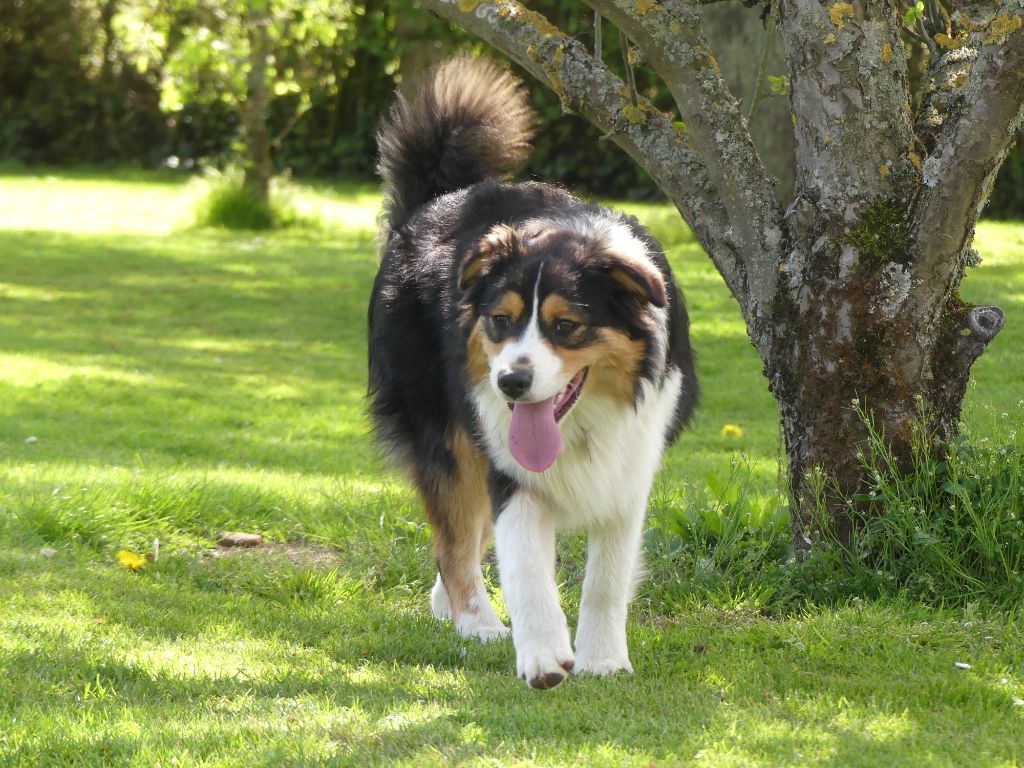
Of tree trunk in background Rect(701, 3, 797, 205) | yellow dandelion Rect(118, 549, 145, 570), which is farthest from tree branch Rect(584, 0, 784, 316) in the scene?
tree trunk in background Rect(701, 3, 797, 205)

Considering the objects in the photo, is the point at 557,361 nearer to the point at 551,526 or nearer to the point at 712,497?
the point at 551,526

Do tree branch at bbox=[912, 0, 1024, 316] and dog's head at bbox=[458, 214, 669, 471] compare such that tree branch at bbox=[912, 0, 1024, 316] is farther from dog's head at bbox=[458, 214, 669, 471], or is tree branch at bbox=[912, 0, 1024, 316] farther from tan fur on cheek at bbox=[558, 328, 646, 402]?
tan fur on cheek at bbox=[558, 328, 646, 402]

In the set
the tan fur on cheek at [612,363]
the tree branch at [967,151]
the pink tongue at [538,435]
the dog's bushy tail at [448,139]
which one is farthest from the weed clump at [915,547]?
the dog's bushy tail at [448,139]

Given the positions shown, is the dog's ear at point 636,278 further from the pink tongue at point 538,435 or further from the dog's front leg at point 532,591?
the dog's front leg at point 532,591

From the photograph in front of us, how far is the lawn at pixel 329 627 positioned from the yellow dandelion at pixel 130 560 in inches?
2.0

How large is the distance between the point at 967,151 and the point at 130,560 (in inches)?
145

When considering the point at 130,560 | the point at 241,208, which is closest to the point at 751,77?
the point at 241,208

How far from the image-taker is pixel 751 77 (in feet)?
45.0

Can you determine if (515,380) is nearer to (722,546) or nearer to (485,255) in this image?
(485,255)

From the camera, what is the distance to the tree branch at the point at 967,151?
451 centimetres

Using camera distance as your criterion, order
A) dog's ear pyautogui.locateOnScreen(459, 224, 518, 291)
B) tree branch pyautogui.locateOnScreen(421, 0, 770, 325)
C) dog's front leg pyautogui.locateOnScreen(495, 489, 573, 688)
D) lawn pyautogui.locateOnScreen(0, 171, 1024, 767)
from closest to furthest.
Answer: lawn pyautogui.locateOnScreen(0, 171, 1024, 767), dog's front leg pyautogui.locateOnScreen(495, 489, 573, 688), dog's ear pyautogui.locateOnScreen(459, 224, 518, 291), tree branch pyautogui.locateOnScreen(421, 0, 770, 325)

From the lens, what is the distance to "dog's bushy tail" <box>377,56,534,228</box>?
549cm

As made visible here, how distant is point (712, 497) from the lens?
5.70 meters

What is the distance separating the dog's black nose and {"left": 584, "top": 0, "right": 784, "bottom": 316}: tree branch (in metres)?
1.44
